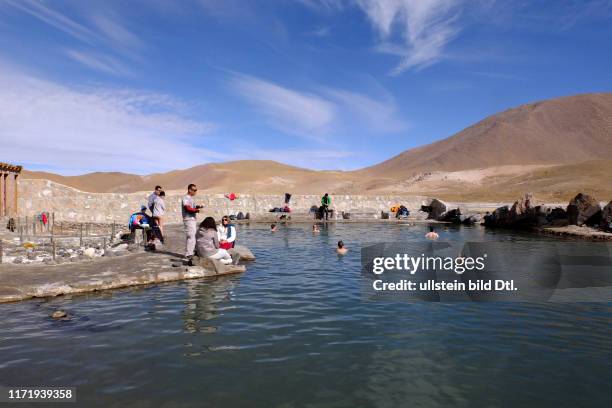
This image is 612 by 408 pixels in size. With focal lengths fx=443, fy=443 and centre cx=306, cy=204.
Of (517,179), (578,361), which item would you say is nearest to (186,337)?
(578,361)

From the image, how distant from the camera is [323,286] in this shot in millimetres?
11359

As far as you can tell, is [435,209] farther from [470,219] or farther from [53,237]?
[53,237]

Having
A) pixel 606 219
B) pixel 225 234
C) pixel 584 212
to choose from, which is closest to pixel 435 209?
pixel 584 212

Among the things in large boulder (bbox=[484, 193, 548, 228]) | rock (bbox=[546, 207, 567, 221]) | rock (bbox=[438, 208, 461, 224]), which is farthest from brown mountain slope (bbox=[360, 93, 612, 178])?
rock (bbox=[546, 207, 567, 221])

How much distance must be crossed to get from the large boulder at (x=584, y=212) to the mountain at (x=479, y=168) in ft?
96.4

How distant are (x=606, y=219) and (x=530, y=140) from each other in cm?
13759

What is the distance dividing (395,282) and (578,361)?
5.70m

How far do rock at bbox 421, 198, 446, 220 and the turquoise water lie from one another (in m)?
31.2

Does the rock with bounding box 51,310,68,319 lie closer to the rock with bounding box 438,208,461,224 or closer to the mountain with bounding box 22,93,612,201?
the rock with bounding box 438,208,461,224

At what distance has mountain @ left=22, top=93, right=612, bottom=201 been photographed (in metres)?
72.6

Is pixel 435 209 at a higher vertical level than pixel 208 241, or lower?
higher

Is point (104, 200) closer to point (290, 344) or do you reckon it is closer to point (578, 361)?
point (290, 344)

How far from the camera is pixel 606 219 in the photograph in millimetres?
24328

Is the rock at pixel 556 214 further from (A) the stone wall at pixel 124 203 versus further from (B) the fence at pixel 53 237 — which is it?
(B) the fence at pixel 53 237
